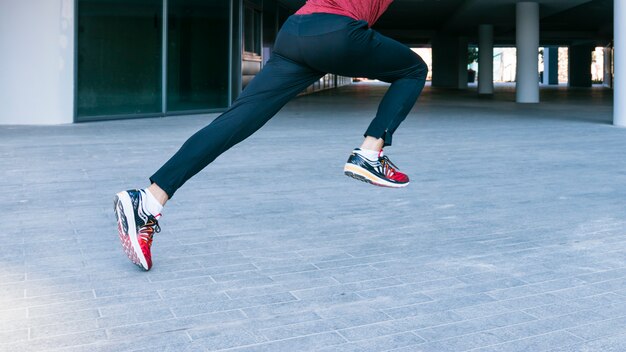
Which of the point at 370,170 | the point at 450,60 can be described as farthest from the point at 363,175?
the point at 450,60

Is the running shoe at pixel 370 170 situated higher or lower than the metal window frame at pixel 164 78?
lower

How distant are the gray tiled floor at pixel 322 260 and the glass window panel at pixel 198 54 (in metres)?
7.67

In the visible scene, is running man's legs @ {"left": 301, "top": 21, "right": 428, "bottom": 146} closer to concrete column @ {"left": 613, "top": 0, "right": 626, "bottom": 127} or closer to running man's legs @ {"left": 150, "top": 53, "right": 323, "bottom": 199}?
→ running man's legs @ {"left": 150, "top": 53, "right": 323, "bottom": 199}

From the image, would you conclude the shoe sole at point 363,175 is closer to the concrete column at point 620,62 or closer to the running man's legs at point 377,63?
the running man's legs at point 377,63

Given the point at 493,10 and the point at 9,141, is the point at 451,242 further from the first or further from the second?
the point at 493,10

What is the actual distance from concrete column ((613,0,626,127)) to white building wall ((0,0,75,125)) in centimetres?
875

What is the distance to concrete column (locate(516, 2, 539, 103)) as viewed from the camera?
74.9 feet

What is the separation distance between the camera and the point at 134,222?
3.40 m

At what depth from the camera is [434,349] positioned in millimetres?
2457

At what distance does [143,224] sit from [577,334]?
6.06ft

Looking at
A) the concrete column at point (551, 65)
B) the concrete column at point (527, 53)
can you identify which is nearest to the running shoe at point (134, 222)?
the concrete column at point (527, 53)

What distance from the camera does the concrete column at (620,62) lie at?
12047mm

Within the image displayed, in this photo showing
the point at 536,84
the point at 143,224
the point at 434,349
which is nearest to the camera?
the point at 434,349

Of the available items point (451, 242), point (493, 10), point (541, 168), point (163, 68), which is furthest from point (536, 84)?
point (451, 242)
